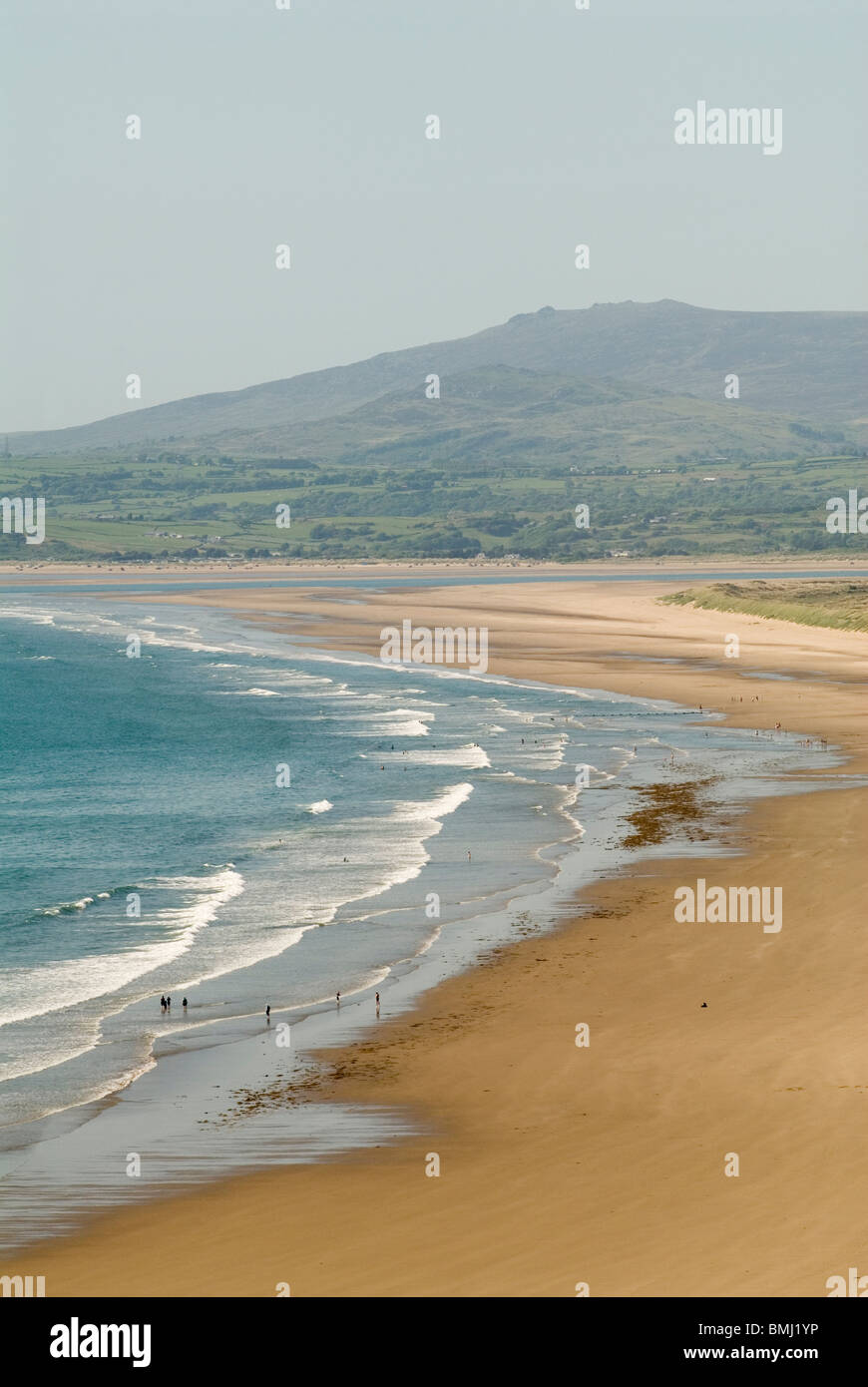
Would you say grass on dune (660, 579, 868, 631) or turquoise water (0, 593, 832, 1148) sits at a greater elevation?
grass on dune (660, 579, 868, 631)


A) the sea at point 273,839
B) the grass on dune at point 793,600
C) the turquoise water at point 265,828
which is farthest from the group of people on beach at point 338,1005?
the grass on dune at point 793,600

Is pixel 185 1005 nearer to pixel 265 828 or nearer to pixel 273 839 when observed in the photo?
pixel 273 839

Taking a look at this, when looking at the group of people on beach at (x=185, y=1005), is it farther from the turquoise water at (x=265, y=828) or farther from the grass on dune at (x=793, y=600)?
the grass on dune at (x=793, y=600)

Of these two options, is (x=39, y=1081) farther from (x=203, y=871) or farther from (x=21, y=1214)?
(x=203, y=871)

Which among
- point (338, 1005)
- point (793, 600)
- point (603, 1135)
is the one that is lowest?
point (338, 1005)

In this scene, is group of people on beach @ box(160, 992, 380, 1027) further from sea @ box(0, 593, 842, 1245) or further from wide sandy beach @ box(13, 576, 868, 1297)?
wide sandy beach @ box(13, 576, 868, 1297)

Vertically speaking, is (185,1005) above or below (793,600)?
below

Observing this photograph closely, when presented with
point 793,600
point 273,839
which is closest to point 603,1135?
point 273,839

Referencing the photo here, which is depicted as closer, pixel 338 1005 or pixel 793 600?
pixel 338 1005

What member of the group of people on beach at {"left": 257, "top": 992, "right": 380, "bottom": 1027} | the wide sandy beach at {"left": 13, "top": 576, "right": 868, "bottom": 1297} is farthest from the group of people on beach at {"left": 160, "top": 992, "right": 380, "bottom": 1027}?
the wide sandy beach at {"left": 13, "top": 576, "right": 868, "bottom": 1297}
